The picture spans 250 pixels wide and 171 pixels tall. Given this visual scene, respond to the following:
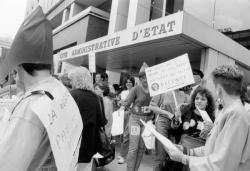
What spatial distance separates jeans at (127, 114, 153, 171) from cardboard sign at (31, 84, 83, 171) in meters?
3.45

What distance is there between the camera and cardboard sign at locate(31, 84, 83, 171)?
3.81 feet

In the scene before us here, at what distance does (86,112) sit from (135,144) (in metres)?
1.61

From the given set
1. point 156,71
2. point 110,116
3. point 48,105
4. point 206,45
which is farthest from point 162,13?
point 48,105

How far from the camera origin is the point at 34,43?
4.17ft

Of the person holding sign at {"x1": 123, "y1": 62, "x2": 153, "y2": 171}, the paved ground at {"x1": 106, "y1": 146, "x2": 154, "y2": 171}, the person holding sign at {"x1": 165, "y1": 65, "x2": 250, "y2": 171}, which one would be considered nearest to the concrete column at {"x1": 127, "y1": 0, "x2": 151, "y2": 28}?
the paved ground at {"x1": 106, "y1": 146, "x2": 154, "y2": 171}

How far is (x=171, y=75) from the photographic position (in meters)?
3.84

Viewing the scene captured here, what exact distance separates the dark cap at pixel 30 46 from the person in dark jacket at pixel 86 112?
219 cm

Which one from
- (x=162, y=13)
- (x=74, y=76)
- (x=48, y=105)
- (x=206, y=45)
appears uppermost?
(x=162, y=13)

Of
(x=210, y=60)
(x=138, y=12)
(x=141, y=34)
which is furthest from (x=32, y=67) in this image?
(x=138, y=12)

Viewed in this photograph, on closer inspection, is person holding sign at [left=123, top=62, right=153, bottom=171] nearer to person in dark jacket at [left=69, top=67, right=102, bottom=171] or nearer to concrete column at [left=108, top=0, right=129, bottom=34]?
person in dark jacket at [left=69, top=67, right=102, bottom=171]

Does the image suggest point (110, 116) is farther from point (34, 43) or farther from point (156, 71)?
point (34, 43)

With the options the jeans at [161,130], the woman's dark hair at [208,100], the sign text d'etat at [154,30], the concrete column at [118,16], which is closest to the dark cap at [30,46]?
the woman's dark hair at [208,100]

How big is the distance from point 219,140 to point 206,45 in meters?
5.97

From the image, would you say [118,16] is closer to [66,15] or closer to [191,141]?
[66,15]
